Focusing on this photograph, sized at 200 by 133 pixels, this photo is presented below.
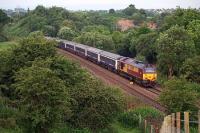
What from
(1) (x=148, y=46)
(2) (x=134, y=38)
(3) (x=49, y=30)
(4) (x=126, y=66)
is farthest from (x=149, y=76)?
(3) (x=49, y=30)

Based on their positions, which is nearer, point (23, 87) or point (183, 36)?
point (23, 87)

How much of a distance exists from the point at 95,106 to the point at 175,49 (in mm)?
25965

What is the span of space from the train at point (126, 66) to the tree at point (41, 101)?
22260mm

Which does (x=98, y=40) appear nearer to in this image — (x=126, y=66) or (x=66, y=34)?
(x=66, y=34)

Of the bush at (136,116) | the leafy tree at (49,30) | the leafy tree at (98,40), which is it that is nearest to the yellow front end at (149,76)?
the bush at (136,116)

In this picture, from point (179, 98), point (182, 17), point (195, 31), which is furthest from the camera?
point (182, 17)

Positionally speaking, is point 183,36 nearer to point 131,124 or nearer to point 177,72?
point 177,72

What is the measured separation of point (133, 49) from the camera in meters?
77.3

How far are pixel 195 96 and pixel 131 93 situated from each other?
11.9 meters

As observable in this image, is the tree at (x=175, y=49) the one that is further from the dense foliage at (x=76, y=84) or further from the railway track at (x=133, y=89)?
the railway track at (x=133, y=89)

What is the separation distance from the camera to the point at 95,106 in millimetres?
28625

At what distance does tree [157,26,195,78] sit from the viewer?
52.6 m

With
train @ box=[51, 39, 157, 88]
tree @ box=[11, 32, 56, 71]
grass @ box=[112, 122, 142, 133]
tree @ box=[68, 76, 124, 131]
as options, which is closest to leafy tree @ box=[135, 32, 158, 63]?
train @ box=[51, 39, 157, 88]

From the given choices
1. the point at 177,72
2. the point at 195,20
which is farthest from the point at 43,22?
the point at 177,72
